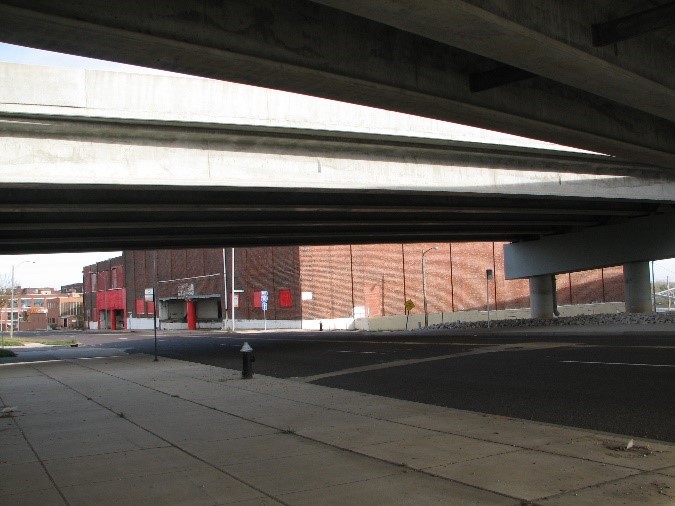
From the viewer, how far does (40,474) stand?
7.89 m

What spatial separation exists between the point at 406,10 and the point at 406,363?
46.1 ft

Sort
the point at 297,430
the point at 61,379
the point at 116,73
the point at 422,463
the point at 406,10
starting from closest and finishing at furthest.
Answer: the point at 406,10, the point at 422,463, the point at 297,430, the point at 116,73, the point at 61,379

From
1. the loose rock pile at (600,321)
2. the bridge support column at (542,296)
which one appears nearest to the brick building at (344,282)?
the loose rock pile at (600,321)

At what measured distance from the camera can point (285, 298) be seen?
6375cm

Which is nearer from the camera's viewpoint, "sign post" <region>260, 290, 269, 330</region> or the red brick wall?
"sign post" <region>260, 290, 269, 330</region>

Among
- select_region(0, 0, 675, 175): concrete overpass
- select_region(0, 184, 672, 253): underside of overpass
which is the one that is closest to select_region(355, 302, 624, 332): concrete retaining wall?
select_region(0, 184, 672, 253): underside of overpass

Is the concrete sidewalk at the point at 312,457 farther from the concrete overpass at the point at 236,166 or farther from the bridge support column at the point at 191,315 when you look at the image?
the bridge support column at the point at 191,315

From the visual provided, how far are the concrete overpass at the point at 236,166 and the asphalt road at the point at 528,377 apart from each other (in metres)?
5.02

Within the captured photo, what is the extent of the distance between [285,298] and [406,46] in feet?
184

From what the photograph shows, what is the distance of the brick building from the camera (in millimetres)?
62250

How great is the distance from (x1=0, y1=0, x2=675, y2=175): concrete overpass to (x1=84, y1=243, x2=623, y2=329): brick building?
4572 cm

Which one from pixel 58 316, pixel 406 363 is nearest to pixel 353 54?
pixel 406 363

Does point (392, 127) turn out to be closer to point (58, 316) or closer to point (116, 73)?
point (116, 73)

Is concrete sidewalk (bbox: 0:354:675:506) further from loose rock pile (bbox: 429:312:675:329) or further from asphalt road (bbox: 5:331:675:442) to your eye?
loose rock pile (bbox: 429:312:675:329)
